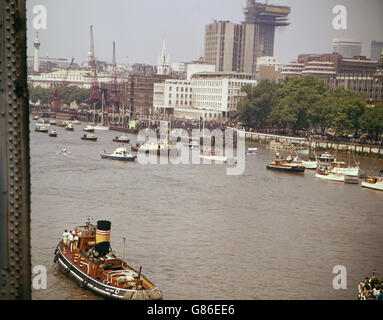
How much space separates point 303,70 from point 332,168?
2078 cm

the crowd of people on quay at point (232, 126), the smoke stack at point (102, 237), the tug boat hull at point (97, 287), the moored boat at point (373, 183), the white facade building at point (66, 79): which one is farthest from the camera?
the white facade building at point (66, 79)

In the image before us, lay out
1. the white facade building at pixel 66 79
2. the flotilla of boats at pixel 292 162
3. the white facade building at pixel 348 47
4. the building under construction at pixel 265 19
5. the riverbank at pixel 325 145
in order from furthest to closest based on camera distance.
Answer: the building under construction at pixel 265 19, the white facade building at pixel 66 79, the white facade building at pixel 348 47, the riverbank at pixel 325 145, the flotilla of boats at pixel 292 162

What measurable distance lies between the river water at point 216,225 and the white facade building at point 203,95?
16.6 metres

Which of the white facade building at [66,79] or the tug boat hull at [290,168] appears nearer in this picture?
the tug boat hull at [290,168]

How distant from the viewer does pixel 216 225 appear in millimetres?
7410

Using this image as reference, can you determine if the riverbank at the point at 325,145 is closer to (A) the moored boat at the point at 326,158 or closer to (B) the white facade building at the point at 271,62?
(A) the moored boat at the point at 326,158

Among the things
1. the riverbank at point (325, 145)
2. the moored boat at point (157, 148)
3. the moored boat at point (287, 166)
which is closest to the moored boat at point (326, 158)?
the riverbank at point (325, 145)

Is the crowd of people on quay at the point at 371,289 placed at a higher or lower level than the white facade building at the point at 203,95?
lower

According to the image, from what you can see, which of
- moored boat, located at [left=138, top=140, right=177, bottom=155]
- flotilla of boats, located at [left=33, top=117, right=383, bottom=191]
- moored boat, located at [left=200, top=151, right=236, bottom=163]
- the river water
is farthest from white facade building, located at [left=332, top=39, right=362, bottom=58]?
the river water

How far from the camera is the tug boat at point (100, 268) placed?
419 centimetres

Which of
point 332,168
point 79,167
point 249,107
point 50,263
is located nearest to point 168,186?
point 79,167

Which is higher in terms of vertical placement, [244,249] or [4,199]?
[4,199]

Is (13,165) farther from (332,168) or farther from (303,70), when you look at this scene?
(303,70)

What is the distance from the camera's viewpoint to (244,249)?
6.19 m
